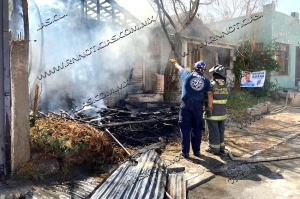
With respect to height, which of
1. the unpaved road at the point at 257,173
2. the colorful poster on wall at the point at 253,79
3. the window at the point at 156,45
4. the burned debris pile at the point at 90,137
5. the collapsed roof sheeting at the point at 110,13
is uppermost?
the collapsed roof sheeting at the point at 110,13

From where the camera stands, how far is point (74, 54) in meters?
9.29

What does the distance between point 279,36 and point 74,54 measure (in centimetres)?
1274

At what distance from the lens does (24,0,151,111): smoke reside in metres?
8.26

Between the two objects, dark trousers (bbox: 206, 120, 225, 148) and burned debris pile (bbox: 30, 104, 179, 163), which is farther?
dark trousers (bbox: 206, 120, 225, 148)

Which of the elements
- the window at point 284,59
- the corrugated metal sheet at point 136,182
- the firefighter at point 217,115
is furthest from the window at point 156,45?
the window at point 284,59

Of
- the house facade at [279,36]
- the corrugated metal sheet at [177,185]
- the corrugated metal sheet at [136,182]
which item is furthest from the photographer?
the house facade at [279,36]

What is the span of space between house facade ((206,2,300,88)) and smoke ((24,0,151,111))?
8165 mm

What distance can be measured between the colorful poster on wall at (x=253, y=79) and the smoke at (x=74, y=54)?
18.2 feet

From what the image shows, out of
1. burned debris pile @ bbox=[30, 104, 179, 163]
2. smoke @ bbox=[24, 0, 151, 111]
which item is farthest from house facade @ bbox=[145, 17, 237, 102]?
burned debris pile @ bbox=[30, 104, 179, 163]

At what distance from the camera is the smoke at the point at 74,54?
8258mm

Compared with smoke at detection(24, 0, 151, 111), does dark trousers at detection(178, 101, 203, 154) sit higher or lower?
lower

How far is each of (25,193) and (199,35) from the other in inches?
434

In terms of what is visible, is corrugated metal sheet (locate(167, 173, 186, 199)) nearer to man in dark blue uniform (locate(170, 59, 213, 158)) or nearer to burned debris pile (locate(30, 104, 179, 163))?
man in dark blue uniform (locate(170, 59, 213, 158))

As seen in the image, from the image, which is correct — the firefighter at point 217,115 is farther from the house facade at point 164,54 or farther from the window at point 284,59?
the window at point 284,59
